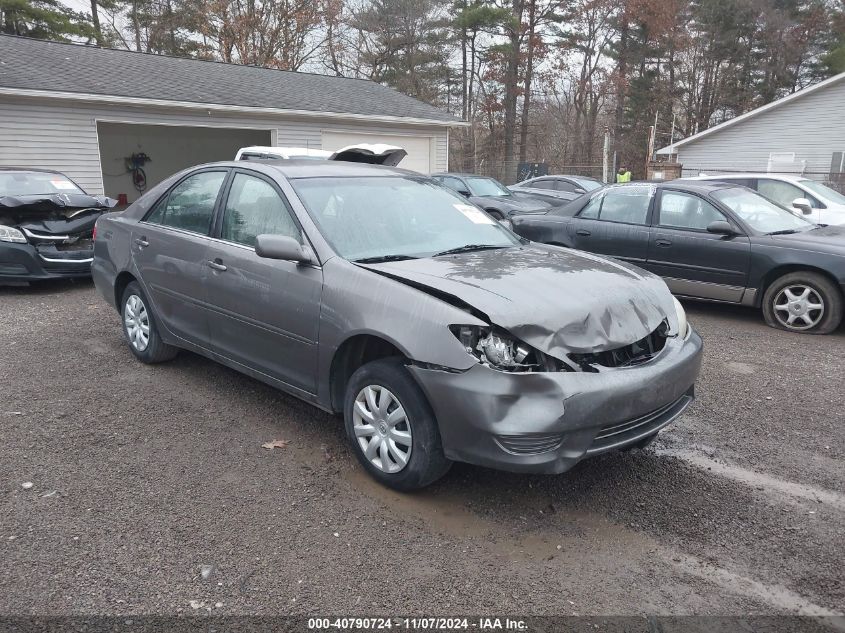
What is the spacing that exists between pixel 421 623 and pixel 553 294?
159cm

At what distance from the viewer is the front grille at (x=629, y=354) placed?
9.80 ft

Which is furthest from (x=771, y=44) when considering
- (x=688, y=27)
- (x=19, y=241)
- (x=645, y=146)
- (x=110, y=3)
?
(x=19, y=241)

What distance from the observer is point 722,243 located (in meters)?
6.82

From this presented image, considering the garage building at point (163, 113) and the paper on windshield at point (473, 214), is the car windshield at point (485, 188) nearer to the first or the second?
the garage building at point (163, 113)

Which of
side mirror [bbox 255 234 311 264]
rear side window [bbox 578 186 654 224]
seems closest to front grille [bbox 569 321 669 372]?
side mirror [bbox 255 234 311 264]

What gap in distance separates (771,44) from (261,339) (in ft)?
126

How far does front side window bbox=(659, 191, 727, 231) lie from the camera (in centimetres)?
705

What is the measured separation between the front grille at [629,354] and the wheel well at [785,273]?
386cm

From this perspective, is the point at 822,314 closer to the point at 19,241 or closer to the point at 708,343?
the point at 708,343

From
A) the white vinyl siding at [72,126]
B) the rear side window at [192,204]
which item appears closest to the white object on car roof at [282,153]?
Answer: the rear side window at [192,204]

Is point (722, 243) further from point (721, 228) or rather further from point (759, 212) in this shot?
point (759, 212)

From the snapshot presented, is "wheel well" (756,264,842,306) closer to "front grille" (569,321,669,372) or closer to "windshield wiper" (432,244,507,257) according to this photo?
"front grille" (569,321,669,372)

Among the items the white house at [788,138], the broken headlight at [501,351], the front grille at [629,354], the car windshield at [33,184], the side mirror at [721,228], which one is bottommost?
the front grille at [629,354]

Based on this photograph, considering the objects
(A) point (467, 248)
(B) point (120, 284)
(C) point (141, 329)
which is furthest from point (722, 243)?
(B) point (120, 284)
